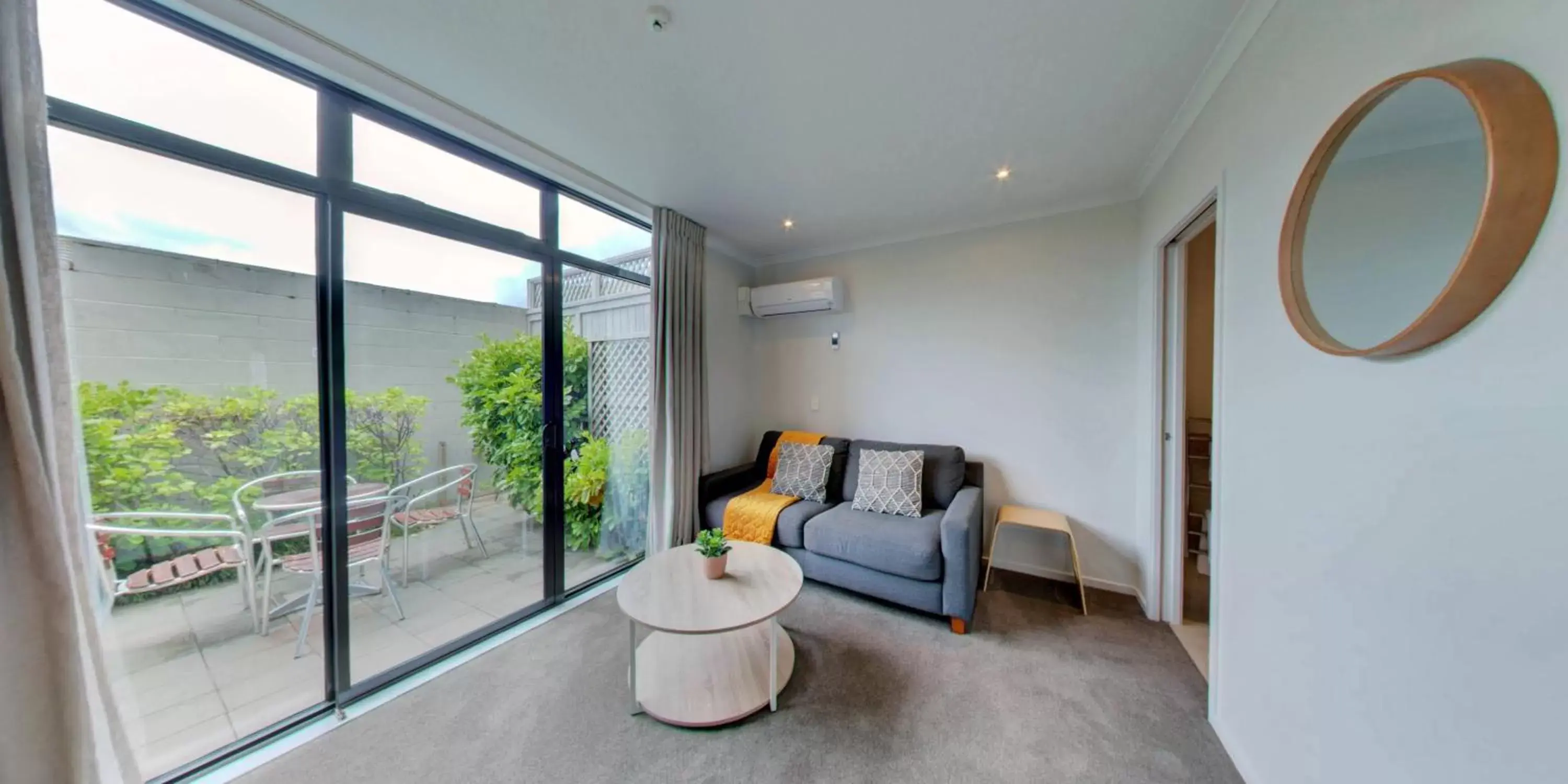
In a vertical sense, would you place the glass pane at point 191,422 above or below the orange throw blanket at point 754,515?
above

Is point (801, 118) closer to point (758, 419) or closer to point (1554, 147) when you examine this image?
point (1554, 147)

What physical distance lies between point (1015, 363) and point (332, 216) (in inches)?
139

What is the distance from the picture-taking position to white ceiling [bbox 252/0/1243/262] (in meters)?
1.33

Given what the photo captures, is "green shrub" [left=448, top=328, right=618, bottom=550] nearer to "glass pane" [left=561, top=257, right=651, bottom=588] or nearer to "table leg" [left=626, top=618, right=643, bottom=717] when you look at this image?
"glass pane" [left=561, top=257, right=651, bottom=588]

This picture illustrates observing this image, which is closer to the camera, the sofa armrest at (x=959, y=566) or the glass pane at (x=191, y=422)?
the glass pane at (x=191, y=422)

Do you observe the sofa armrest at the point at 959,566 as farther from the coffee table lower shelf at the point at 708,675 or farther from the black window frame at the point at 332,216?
the black window frame at the point at 332,216

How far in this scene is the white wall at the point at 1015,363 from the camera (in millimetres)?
2568

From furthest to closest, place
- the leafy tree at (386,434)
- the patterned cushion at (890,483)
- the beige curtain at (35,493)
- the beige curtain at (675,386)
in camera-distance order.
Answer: the beige curtain at (675,386), the patterned cushion at (890,483), the leafy tree at (386,434), the beige curtain at (35,493)

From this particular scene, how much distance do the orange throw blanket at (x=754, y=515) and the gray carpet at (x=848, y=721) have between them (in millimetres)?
617

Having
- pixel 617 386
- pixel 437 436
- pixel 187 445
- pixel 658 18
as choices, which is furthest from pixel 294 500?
pixel 658 18

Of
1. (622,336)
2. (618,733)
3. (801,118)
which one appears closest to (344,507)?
(618,733)

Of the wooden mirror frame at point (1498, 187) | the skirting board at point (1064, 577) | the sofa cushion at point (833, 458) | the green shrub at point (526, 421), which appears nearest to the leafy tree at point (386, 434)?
the green shrub at point (526, 421)

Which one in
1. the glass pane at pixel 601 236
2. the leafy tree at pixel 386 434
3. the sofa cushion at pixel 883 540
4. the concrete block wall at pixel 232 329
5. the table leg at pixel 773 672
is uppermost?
the glass pane at pixel 601 236

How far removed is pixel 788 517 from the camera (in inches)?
105
